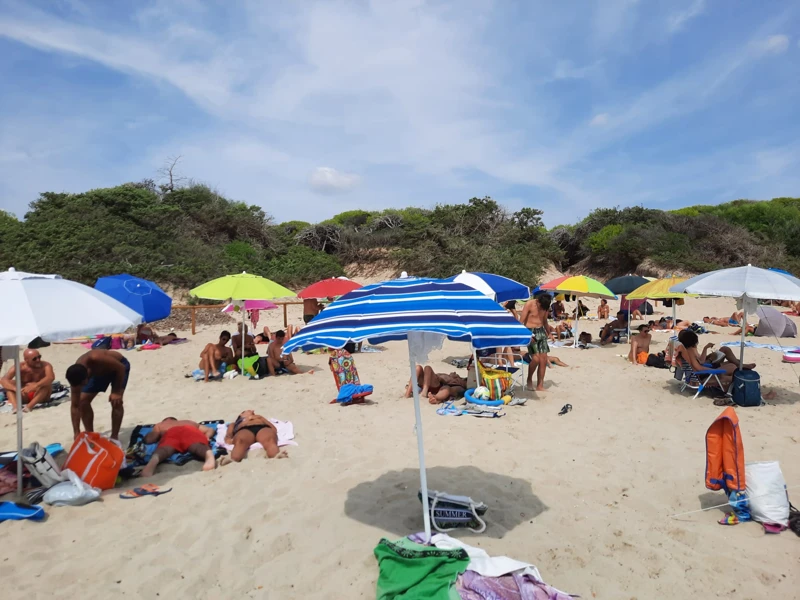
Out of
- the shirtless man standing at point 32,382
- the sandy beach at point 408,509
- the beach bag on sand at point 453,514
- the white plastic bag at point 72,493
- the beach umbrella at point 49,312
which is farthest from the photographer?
the shirtless man standing at point 32,382

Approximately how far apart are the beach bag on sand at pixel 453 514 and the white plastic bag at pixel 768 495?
1.84m

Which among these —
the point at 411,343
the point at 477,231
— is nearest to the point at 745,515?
the point at 411,343

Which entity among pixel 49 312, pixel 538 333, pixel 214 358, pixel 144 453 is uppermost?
pixel 49 312

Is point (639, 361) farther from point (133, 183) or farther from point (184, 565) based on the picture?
point (133, 183)

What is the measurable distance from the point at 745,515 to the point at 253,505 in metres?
3.51

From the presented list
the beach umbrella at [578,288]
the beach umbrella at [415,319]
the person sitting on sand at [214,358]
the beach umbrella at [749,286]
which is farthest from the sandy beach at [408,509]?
the beach umbrella at [578,288]

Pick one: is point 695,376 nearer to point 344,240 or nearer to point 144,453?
point 144,453

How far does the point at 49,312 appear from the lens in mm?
3516

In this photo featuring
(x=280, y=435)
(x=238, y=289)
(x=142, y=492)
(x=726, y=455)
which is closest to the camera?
(x=726, y=455)

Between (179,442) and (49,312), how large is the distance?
1.96 meters

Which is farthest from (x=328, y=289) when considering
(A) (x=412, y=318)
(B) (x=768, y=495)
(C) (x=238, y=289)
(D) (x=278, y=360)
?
(B) (x=768, y=495)

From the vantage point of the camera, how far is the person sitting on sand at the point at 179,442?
188 inches

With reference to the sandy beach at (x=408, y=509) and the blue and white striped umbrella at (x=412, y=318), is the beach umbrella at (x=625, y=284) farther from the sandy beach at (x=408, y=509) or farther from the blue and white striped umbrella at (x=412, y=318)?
the blue and white striped umbrella at (x=412, y=318)

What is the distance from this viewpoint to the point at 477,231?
1047 inches
